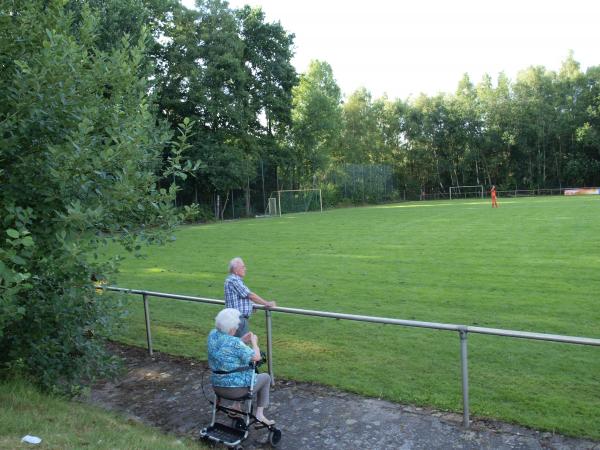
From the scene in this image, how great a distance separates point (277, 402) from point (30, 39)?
4582 mm

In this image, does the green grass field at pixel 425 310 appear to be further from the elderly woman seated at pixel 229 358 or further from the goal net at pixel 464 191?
the goal net at pixel 464 191

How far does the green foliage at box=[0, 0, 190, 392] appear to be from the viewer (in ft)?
15.3

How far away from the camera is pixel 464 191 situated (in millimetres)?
69438

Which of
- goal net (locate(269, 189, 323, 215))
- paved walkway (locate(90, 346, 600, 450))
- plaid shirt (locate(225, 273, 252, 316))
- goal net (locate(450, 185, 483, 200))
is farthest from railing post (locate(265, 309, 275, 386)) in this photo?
goal net (locate(450, 185, 483, 200))

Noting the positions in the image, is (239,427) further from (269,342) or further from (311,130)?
(311,130)

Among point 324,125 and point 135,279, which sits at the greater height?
point 324,125

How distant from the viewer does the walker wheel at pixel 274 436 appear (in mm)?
5086

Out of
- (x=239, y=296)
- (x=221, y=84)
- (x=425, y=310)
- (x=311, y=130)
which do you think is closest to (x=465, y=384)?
(x=239, y=296)

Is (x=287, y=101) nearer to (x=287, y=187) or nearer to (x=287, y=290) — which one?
(x=287, y=187)

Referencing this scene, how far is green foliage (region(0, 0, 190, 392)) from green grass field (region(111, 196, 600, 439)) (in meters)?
2.55

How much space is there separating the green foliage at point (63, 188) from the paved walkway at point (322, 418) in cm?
87

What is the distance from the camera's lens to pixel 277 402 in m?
6.16

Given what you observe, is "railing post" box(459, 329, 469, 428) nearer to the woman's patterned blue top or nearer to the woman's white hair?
the woman's patterned blue top

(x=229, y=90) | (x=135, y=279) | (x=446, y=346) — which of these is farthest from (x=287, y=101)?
(x=446, y=346)
